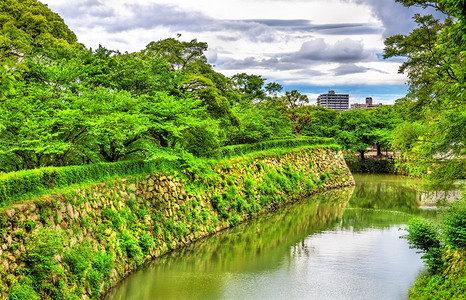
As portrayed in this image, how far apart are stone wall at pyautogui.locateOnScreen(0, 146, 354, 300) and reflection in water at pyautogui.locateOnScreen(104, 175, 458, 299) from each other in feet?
2.82

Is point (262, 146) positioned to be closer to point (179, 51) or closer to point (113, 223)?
point (179, 51)

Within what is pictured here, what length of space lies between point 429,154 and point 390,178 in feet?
112

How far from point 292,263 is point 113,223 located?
7.74 meters

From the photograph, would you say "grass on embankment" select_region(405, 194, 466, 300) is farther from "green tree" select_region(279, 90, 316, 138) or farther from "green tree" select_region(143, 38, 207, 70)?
"green tree" select_region(279, 90, 316, 138)

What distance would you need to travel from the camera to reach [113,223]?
15.5 meters

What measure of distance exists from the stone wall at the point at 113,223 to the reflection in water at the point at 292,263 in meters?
0.86

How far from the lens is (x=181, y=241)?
19391 millimetres

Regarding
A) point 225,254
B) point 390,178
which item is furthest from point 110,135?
point 390,178

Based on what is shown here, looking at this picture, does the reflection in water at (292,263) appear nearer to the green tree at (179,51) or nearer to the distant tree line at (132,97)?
the distant tree line at (132,97)

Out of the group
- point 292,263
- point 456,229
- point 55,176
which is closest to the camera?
point 456,229

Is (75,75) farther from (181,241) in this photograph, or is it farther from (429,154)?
(429,154)

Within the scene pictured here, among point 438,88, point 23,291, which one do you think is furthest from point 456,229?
point 23,291

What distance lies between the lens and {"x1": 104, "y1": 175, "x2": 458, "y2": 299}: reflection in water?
1420cm

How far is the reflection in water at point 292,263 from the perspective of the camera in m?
14.2
